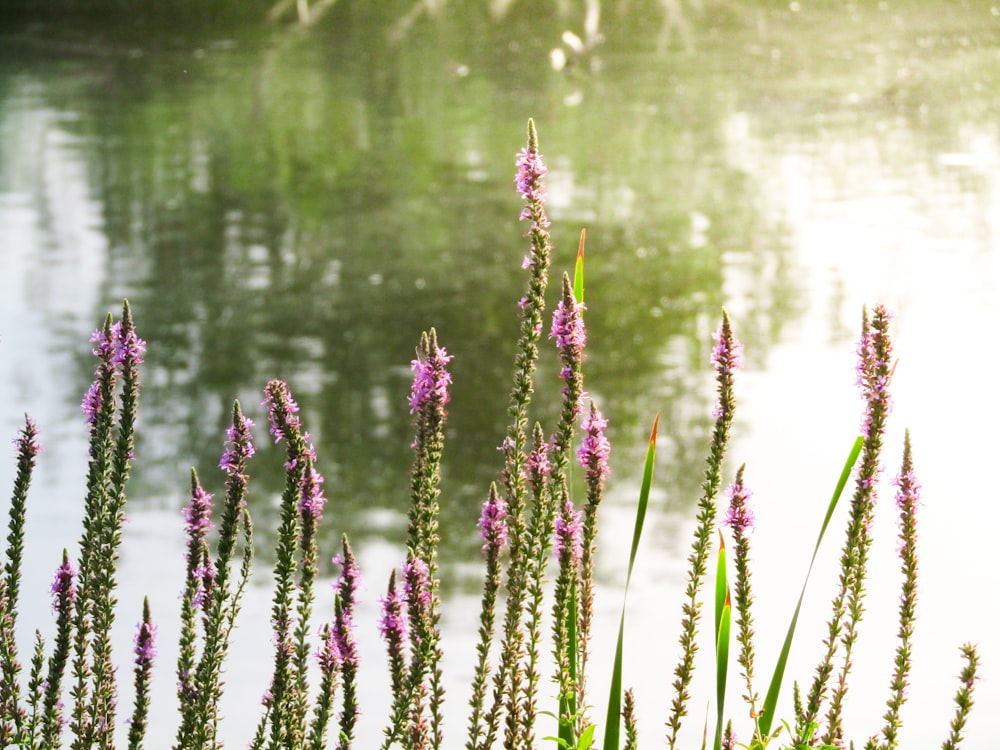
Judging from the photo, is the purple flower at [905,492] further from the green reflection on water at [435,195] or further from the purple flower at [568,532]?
the green reflection on water at [435,195]

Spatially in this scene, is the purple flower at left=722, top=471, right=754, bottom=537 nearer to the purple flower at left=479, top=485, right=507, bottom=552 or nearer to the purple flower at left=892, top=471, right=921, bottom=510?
the purple flower at left=892, top=471, right=921, bottom=510

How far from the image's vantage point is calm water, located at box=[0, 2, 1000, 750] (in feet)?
19.4

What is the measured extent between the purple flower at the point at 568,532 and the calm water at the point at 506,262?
2.16 meters

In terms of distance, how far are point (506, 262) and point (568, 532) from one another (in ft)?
22.2

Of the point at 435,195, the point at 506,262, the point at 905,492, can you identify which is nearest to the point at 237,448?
the point at 905,492

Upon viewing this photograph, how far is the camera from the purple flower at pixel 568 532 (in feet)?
7.69

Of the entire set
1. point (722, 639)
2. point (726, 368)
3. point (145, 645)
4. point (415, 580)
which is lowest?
point (145, 645)

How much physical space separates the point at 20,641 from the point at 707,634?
2722mm

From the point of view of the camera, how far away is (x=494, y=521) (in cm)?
230

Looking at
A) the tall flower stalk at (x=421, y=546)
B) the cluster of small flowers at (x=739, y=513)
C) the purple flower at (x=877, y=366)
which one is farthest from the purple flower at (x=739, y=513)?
the tall flower stalk at (x=421, y=546)

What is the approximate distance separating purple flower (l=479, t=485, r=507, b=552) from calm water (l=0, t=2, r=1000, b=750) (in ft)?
7.49

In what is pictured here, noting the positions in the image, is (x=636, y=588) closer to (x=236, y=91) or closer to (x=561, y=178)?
(x=561, y=178)

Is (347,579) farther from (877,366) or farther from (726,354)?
(877,366)

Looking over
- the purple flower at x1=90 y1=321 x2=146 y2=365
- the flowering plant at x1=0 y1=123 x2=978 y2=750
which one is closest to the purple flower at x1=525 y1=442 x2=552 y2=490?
the flowering plant at x1=0 y1=123 x2=978 y2=750
